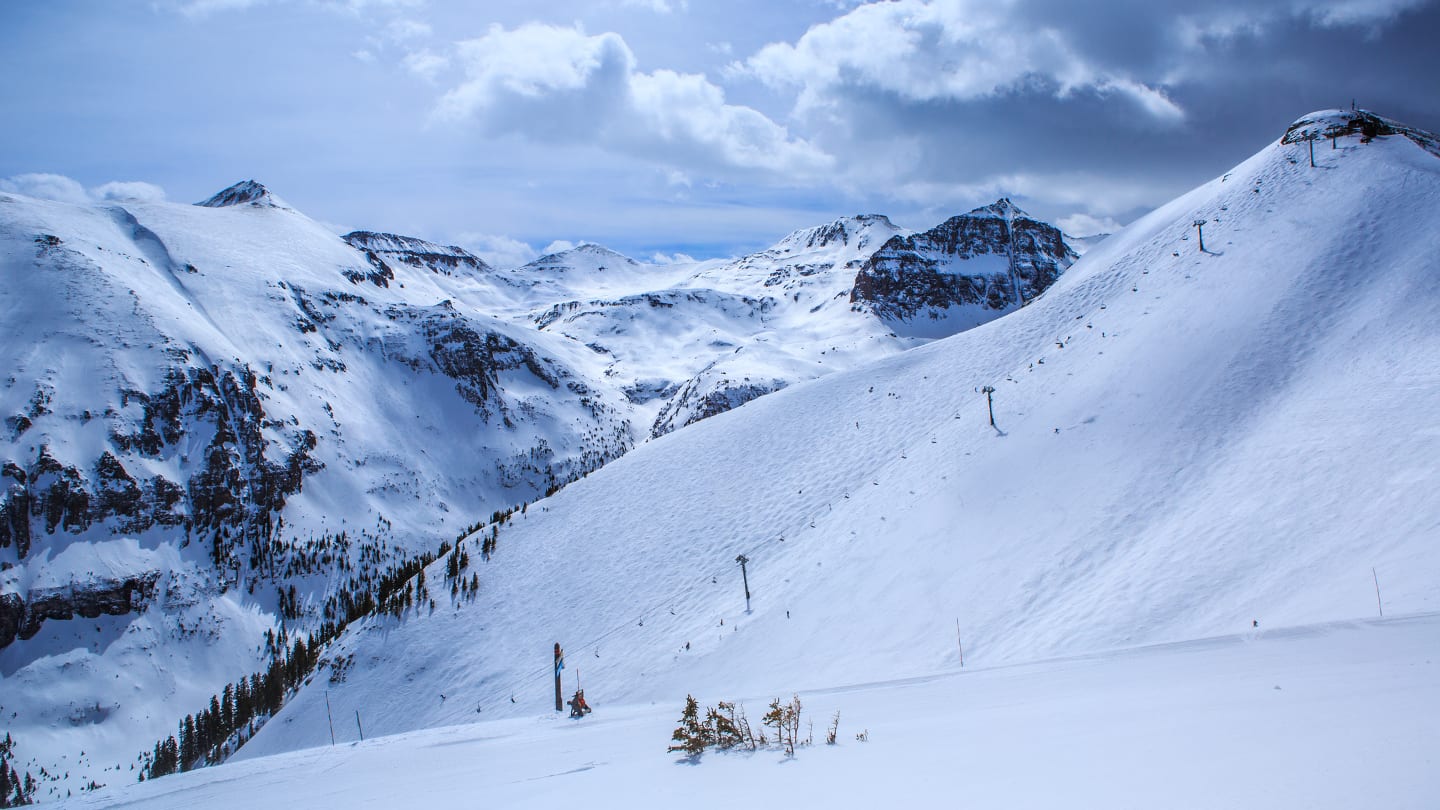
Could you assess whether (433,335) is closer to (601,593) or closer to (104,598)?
(104,598)

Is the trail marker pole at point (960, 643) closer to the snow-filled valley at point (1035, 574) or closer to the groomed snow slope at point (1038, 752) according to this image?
the snow-filled valley at point (1035, 574)

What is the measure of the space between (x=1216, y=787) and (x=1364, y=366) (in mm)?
27577

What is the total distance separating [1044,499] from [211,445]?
129m

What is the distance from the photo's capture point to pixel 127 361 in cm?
10769

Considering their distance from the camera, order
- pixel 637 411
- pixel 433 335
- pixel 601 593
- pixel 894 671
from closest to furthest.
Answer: pixel 894 671 → pixel 601 593 → pixel 433 335 → pixel 637 411

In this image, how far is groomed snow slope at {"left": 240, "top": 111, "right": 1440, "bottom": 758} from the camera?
60.4 ft

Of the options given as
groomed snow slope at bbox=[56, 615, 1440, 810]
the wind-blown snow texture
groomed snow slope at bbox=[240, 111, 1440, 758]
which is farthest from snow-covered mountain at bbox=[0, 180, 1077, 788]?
groomed snow slope at bbox=[56, 615, 1440, 810]

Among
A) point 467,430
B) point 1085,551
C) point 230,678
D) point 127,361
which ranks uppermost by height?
point 127,361

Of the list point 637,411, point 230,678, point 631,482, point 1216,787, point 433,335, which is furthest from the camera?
point 637,411

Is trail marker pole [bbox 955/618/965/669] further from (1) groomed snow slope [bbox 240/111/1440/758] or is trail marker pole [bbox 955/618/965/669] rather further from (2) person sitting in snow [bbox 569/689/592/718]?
(2) person sitting in snow [bbox 569/689/592/718]

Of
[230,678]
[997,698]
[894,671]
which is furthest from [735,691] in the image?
[230,678]

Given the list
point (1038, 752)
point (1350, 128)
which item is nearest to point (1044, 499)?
point (1038, 752)

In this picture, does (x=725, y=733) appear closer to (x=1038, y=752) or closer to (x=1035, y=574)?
(x=1038, y=752)

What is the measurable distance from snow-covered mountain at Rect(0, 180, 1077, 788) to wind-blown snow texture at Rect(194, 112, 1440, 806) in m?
25.6
